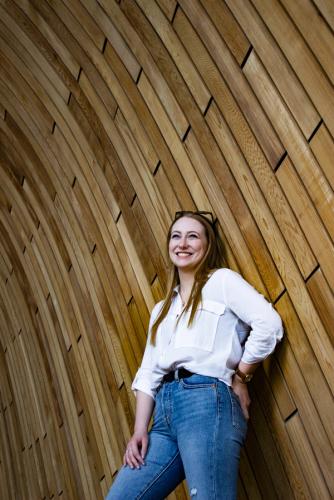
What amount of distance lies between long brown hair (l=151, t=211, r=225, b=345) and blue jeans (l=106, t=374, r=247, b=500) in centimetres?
28

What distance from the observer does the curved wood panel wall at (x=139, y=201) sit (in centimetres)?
221

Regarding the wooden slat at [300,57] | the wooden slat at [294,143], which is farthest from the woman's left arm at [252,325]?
the wooden slat at [300,57]

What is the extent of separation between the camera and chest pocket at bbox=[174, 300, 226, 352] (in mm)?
2307

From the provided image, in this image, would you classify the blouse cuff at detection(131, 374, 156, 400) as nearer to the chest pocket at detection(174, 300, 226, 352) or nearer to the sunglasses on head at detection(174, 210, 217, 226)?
the chest pocket at detection(174, 300, 226, 352)

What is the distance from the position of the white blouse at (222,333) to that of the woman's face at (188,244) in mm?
137

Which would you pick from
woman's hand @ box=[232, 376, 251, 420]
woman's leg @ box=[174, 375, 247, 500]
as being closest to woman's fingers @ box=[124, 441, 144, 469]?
woman's leg @ box=[174, 375, 247, 500]

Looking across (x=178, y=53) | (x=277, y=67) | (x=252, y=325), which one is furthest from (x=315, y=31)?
(x=252, y=325)

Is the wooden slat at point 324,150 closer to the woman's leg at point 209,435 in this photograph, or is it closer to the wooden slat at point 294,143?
the wooden slat at point 294,143

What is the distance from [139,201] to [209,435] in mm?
1368

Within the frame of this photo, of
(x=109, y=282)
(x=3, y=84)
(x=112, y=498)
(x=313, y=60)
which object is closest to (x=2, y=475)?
(x=109, y=282)

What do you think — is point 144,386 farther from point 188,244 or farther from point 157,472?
point 188,244

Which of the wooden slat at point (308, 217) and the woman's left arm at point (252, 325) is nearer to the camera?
the wooden slat at point (308, 217)

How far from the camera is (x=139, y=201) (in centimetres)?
321

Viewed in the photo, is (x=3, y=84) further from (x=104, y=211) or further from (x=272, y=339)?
(x=272, y=339)
